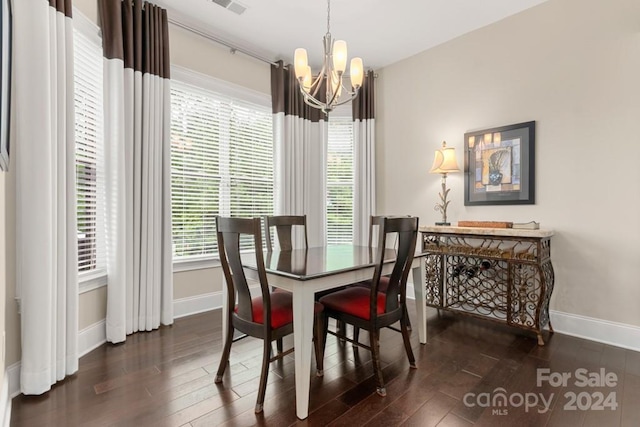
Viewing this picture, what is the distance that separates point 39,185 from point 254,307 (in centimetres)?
150

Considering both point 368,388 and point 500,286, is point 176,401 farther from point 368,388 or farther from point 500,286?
point 500,286

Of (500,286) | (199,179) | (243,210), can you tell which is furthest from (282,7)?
(500,286)

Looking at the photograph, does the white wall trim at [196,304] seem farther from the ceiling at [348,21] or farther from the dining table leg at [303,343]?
the ceiling at [348,21]

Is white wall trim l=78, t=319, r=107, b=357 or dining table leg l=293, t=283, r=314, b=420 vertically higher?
dining table leg l=293, t=283, r=314, b=420

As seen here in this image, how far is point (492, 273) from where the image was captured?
314 cm

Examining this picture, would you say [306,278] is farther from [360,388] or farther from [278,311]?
[360,388]

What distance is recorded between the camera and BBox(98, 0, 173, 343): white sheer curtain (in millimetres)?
2668

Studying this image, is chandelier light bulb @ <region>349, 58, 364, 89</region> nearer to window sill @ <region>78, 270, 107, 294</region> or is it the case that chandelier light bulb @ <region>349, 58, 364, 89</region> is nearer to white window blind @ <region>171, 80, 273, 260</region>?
white window blind @ <region>171, 80, 273, 260</region>

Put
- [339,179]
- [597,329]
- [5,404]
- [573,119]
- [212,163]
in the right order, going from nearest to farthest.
Result: [5,404] → [597,329] → [573,119] → [212,163] → [339,179]

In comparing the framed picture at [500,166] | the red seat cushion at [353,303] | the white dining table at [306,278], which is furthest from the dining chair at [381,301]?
the framed picture at [500,166]

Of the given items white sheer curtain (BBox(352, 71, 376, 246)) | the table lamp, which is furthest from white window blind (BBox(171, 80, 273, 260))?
the table lamp

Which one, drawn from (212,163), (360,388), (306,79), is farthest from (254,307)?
(212,163)

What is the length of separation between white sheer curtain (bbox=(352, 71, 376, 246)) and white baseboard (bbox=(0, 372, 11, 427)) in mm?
3492

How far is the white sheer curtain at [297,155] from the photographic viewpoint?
407 cm
